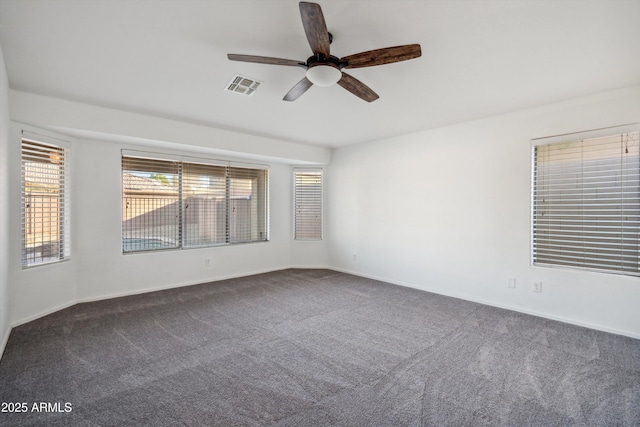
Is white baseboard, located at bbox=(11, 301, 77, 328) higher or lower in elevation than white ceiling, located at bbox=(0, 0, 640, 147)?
lower

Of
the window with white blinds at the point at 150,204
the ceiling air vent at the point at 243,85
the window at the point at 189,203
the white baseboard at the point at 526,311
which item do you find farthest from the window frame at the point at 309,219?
the ceiling air vent at the point at 243,85

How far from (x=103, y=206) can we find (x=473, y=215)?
16.9 feet

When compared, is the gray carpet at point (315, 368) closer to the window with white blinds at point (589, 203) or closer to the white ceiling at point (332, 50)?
the window with white blinds at point (589, 203)

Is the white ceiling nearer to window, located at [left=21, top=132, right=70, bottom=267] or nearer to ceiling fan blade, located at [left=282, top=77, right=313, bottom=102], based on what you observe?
ceiling fan blade, located at [left=282, top=77, right=313, bottom=102]

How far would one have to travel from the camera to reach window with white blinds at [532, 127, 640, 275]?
3.10 m

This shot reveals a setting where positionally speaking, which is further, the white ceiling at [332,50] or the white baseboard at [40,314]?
the white baseboard at [40,314]

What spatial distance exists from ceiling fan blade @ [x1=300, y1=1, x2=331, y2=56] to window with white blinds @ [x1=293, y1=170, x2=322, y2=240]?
4270mm

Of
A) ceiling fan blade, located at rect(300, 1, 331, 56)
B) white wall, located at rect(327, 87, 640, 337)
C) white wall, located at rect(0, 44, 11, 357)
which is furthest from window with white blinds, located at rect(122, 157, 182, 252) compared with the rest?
ceiling fan blade, located at rect(300, 1, 331, 56)

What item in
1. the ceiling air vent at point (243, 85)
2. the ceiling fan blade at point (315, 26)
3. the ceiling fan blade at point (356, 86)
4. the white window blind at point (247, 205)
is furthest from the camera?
the white window blind at point (247, 205)

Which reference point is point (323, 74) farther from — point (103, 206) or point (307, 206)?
point (307, 206)

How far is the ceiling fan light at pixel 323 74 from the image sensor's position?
223cm

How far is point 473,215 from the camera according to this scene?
4164 millimetres

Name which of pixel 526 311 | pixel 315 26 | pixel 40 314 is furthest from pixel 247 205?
pixel 526 311

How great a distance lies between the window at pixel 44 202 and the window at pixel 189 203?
681 millimetres
